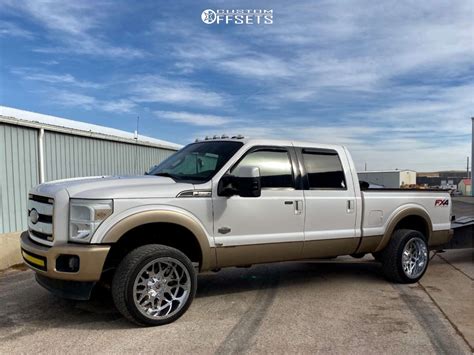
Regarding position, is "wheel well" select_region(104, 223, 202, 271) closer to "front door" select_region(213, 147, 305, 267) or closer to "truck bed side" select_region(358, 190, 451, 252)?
"front door" select_region(213, 147, 305, 267)

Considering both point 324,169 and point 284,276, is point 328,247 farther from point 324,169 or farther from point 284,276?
point 284,276

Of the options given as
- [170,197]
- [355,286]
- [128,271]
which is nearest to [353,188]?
[355,286]

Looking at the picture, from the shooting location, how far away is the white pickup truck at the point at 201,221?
14.1 ft

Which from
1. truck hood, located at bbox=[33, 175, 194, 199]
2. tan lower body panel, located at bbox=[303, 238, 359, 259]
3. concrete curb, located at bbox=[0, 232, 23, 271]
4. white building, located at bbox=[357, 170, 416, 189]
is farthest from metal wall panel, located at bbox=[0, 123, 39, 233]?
white building, located at bbox=[357, 170, 416, 189]

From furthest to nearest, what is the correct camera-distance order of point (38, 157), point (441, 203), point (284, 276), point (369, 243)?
point (38, 157) → point (441, 203) → point (284, 276) → point (369, 243)

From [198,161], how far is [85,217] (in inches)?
65.6

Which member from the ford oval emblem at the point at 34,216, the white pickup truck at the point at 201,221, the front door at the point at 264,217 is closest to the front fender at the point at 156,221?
the white pickup truck at the point at 201,221

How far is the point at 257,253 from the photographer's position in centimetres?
519

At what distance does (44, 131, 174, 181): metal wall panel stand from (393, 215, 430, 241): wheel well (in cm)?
651

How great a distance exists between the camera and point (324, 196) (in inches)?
225

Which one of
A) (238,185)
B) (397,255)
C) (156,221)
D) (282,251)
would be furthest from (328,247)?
(156,221)

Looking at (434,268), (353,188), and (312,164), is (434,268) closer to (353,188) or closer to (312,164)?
(353,188)

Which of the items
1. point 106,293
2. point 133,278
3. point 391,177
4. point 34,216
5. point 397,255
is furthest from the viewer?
point 391,177

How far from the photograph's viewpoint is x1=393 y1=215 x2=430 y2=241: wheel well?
22.3ft
